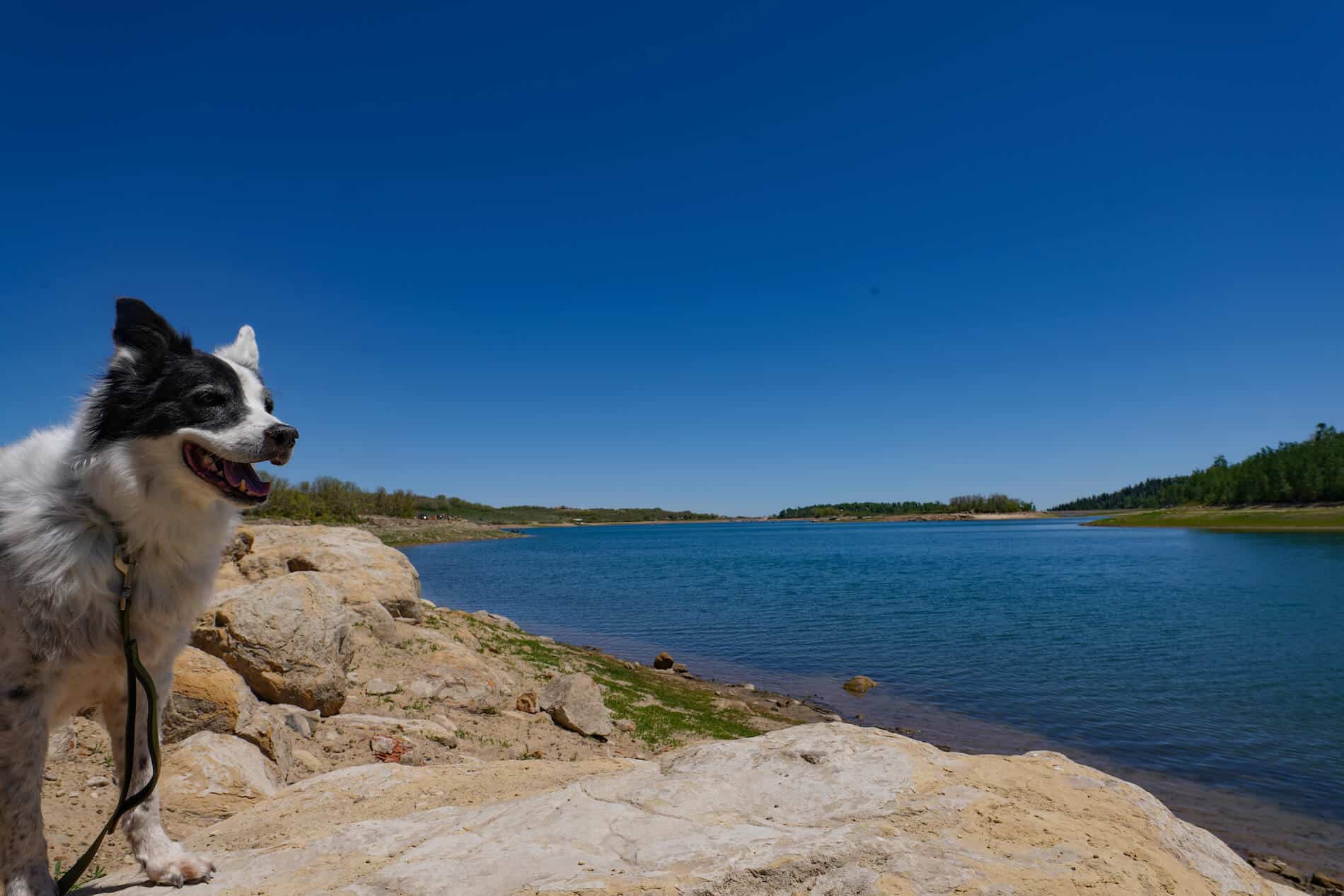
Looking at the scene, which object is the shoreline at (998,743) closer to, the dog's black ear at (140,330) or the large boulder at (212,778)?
the large boulder at (212,778)

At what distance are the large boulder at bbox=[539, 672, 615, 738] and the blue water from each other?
27.5ft

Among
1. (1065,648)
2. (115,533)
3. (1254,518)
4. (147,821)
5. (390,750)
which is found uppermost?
(115,533)

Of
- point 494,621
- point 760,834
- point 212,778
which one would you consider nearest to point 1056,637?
point 494,621

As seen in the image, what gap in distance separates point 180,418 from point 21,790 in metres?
1.82

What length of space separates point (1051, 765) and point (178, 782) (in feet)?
23.3

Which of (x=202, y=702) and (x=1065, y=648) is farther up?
(x=202, y=702)

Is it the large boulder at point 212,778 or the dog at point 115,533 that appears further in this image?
the large boulder at point 212,778

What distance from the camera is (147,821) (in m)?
3.58

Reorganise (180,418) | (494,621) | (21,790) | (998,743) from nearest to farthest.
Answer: (21,790)
(180,418)
(998,743)
(494,621)

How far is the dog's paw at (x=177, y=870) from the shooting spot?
137 inches

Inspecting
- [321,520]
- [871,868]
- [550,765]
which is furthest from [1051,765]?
[321,520]

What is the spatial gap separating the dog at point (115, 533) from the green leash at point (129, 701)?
3 centimetres

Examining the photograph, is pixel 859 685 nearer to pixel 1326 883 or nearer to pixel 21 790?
pixel 1326 883

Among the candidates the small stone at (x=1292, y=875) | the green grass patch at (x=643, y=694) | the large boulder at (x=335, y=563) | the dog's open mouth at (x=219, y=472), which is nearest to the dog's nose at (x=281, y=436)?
the dog's open mouth at (x=219, y=472)
